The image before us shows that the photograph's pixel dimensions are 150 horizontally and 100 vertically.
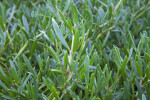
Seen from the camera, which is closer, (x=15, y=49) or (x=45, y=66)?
(x=45, y=66)

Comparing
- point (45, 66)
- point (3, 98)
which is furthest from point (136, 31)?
point (3, 98)

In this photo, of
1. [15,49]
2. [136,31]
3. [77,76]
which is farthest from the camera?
[136,31]

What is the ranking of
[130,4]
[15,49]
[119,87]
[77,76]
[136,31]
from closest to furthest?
1. [77,76]
2. [119,87]
3. [15,49]
4. [136,31]
5. [130,4]

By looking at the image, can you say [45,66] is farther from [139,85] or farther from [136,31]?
[136,31]

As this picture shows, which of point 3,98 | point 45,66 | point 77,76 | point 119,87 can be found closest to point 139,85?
point 119,87

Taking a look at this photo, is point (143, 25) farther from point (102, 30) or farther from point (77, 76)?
point (77, 76)

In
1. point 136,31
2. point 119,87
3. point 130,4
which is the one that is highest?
point 130,4

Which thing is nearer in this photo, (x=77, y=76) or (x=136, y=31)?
(x=77, y=76)

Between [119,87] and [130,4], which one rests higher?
[130,4]

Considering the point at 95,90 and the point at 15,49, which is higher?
the point at 15,49
